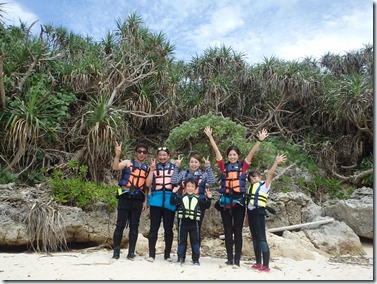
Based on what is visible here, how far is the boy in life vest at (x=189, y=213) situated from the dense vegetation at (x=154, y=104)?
2278 millimetres

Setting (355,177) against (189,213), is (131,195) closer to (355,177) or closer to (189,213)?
(189,213)

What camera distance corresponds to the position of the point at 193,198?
4.67m

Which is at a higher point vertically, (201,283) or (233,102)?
(233,102)

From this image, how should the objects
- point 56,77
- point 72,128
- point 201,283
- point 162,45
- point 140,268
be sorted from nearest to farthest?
point 201,283
point 140,268
point 72,128
point 56,77
point 162,45

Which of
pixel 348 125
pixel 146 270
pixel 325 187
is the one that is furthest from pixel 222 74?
pixel 146 270

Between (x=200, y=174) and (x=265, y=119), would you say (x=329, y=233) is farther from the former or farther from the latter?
(x=265, y=119)

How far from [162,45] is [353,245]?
7.82 metres

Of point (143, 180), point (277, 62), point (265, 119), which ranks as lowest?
point (143, 180)

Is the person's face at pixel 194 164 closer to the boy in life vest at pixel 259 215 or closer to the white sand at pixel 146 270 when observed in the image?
the boy in life vest at pixel 259 215

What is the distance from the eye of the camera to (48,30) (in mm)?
12227

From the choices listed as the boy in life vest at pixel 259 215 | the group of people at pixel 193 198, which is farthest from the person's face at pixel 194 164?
the boy in life vest at pixel 259 215

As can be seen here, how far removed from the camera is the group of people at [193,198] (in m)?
4.64

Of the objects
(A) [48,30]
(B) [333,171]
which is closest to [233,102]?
(B) [333,171]

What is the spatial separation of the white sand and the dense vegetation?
5.05 feet
